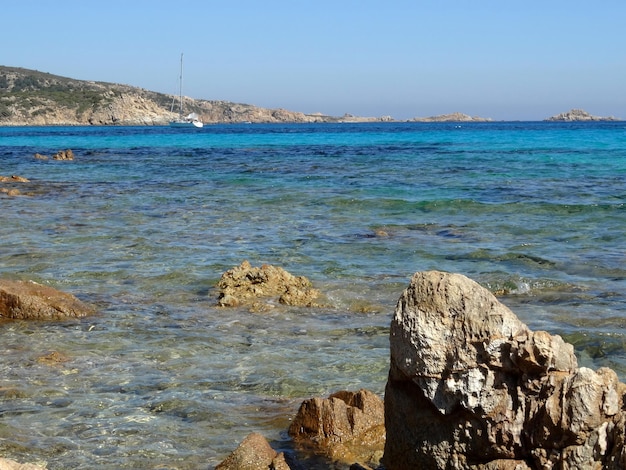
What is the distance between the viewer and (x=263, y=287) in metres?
10.2

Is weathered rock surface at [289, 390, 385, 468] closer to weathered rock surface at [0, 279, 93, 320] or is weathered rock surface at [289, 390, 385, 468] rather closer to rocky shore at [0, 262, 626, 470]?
rocky shore at [0, 262, 626, 470]

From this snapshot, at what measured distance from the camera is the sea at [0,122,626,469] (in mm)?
6125

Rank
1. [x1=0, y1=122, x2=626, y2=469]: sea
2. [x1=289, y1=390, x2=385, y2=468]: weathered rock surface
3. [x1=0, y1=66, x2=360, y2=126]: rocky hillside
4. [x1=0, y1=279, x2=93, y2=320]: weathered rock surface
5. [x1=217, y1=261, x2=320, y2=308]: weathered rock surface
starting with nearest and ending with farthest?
1. [x1=289, y1=390, x2=385, y2=468]: weathered rock surface
2. [x1=0, y1=122, x2=626, y2=469]: sea
3. [x1=0, y1=279, x2=93, y2=320]: weathered rock surface
4. [x1=217, y1=261, x2=320, y2=308]: weathered rock surface
5. [x1=0, y1=66, x2=360, y2=126]: rocky hillside

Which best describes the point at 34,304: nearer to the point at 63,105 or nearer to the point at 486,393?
the point at 486,393

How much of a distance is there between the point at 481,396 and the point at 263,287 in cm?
613

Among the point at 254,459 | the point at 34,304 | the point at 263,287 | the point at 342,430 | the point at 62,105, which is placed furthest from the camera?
the point at 62,105

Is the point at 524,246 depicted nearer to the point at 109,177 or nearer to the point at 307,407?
the point at 307,407

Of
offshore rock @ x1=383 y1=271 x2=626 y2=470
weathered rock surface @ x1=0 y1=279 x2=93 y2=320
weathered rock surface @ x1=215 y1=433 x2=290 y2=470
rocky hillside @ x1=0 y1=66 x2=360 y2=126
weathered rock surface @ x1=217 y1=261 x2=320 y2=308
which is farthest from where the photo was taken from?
rocky hillside @ x1=0 y1=66 x2=360 y2=126

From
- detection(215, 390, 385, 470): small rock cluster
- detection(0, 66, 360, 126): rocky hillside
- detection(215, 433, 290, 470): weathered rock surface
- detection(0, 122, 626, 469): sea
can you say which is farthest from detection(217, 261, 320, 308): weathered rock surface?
detection(0, 66, 360, 126): rocky hillside

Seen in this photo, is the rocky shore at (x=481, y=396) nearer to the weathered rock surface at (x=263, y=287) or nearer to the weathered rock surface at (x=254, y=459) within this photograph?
the weathered rock surface at (x=254, y=459)

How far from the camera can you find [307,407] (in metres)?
5.64

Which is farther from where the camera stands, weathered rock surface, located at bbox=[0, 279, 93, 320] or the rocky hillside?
the rocky hillside

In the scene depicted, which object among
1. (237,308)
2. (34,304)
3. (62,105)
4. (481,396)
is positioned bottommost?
(237,308)

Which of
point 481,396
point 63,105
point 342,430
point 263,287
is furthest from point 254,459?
point 63,105
